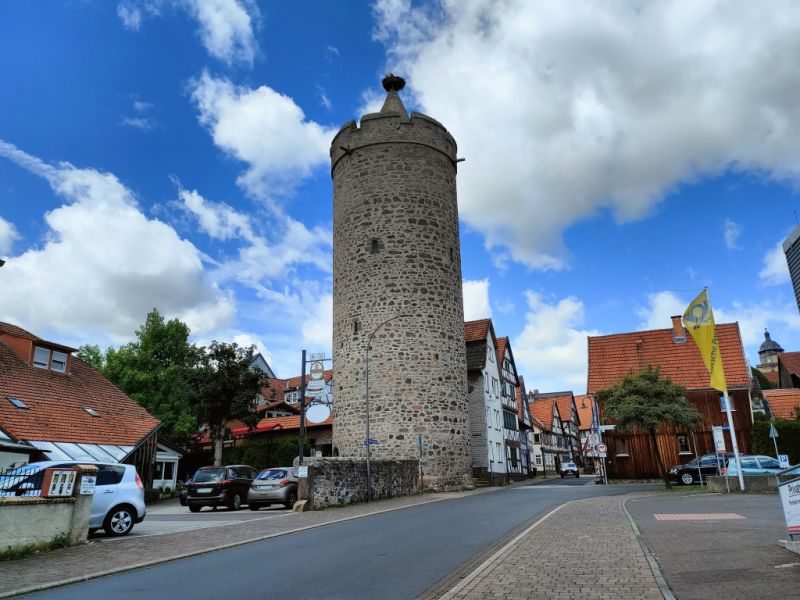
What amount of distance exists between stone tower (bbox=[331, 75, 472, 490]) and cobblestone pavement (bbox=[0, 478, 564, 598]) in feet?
38.3

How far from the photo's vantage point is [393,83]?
32.9m

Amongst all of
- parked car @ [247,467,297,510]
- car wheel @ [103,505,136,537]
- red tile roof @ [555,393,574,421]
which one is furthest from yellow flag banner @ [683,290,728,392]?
red tile roof @ [555,393,574,421]

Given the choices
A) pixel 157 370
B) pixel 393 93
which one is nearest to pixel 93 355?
pixel 157 370

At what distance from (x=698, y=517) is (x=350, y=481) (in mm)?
11185

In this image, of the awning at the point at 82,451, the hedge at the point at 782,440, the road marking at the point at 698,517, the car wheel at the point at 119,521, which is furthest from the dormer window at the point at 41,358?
the hedge at the point at 782,440

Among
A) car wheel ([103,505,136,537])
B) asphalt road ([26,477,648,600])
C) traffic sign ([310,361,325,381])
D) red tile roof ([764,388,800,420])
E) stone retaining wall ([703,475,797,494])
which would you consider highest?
red tile roof ([764,388,800,420])

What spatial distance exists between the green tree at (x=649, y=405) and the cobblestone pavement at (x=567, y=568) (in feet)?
51.3

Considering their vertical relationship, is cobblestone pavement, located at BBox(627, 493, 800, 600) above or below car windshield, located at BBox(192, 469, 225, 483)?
below

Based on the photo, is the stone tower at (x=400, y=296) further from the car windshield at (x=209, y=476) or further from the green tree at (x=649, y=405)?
the car windshield at (x=209, y=476)

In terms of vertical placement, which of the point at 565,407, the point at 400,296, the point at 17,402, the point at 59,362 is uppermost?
the point at 565,407

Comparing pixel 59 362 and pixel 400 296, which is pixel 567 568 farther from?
pixel 59 362

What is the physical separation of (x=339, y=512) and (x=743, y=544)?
36.1ft

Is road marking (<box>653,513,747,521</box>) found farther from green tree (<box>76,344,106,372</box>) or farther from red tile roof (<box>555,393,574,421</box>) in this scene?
red tile roof (<box>555,393,574,421</box>)

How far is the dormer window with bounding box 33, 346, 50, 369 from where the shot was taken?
27750mm
